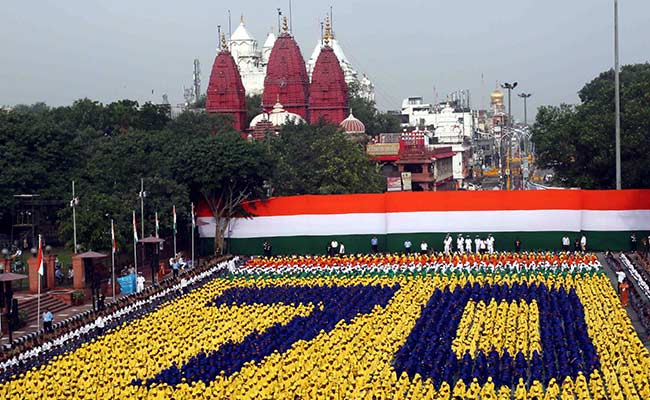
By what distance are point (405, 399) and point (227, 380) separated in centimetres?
383

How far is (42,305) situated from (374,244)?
14619mm

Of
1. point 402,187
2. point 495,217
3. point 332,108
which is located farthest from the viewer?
point 332,108

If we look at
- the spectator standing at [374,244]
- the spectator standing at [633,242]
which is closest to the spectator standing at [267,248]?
the spectator standing at [374,244]

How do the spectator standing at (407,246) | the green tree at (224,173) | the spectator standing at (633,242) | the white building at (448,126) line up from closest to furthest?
the spectator standing at (633,242) → the green tree at (224,173) → the spectator standing at (407,246) → the white building at (448,126)

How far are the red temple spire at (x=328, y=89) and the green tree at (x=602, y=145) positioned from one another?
25750 millimetres

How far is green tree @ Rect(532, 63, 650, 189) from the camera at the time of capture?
47.5 metres

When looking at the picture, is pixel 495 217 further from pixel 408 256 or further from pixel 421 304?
pixel 421 304

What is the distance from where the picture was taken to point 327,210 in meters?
42.7

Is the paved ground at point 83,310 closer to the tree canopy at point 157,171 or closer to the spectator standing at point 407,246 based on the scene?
the tree canopy at point 157,171

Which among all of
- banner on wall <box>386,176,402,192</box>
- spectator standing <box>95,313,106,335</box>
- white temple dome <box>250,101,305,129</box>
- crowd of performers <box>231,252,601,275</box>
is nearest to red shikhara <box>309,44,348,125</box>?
white temple dome <box>250,101,305,129</box>

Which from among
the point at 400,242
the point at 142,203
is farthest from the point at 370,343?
the point at 400,242

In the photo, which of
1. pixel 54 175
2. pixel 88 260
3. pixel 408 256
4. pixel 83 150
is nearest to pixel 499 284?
pixel 408 256

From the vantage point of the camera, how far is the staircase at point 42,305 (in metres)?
31.1

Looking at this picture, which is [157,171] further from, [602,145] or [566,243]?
[602,145]
